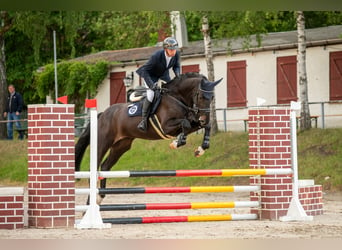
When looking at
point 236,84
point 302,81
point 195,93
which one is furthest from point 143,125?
point 236,84

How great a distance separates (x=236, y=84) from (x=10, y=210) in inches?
740

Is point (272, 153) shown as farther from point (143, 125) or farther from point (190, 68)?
point (190, 68)

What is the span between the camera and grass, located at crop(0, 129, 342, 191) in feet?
71.4

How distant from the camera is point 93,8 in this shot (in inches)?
507

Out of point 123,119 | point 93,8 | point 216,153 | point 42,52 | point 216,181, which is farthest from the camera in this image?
point 42,52

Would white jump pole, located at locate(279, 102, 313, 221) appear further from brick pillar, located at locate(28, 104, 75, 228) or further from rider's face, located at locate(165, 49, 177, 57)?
brick pillar, located at locate(28, 104, 75, 228)

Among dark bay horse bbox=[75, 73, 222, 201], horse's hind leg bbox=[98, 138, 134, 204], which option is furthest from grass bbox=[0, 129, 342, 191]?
dark bay horse bbox=[75, 73, 222, 201]

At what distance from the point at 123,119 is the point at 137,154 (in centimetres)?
1173

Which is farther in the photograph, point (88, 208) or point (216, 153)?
point (216, 153)

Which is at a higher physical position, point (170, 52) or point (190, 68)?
point (190, 68)

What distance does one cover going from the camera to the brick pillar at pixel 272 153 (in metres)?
13.0

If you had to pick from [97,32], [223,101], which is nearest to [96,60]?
[223,101]

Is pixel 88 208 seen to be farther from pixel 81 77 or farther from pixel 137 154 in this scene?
pixel 81 77

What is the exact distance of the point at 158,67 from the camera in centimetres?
1352
